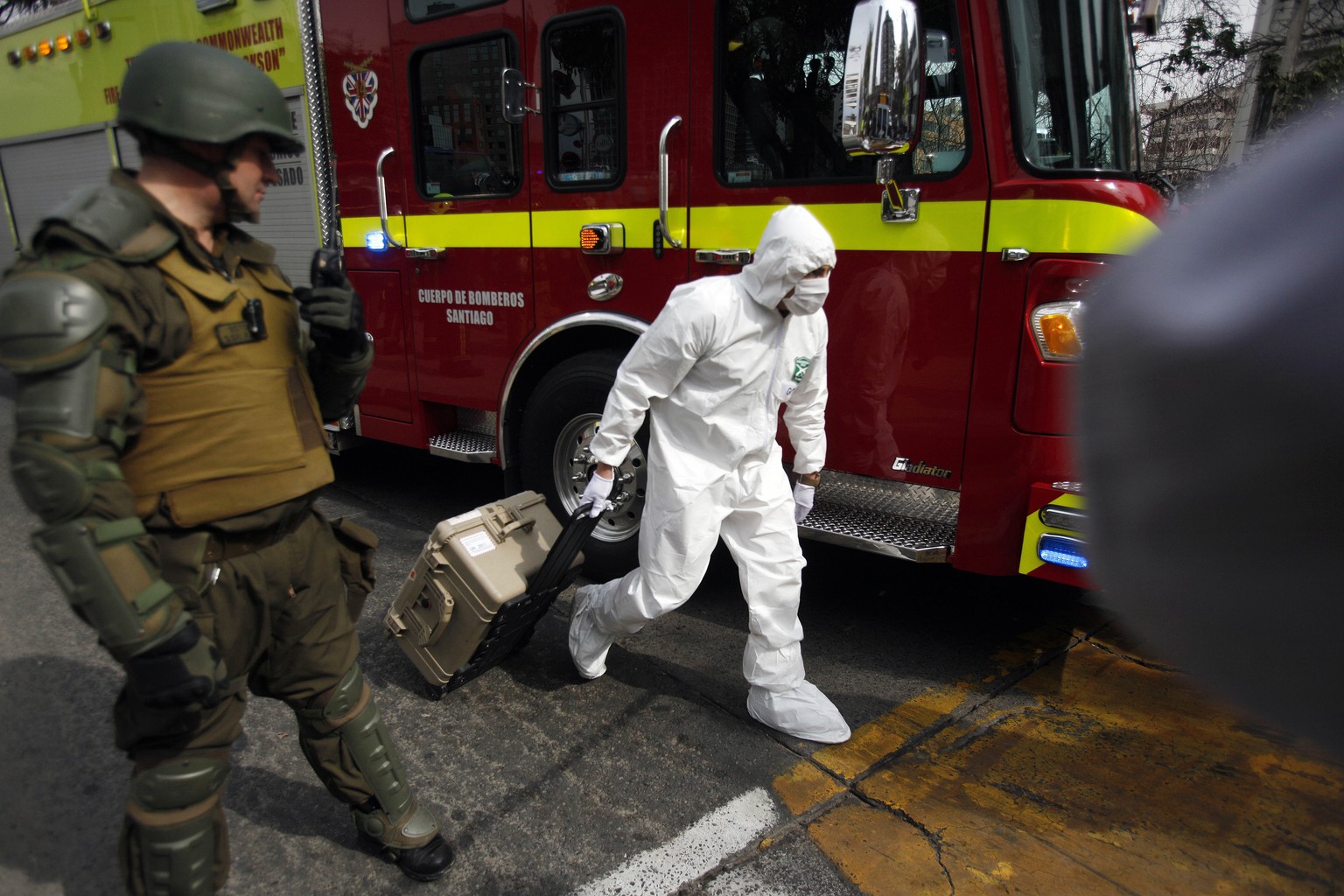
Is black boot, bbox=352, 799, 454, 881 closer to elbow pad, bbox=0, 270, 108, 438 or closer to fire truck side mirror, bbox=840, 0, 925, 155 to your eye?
elbow pad, bbox=0, 270, 108, 438

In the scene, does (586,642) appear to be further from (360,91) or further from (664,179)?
(360,91)

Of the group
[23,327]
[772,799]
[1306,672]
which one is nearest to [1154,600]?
[1306,672]

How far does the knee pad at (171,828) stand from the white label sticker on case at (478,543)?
1.20 metres

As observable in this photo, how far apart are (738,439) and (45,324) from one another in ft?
5.97

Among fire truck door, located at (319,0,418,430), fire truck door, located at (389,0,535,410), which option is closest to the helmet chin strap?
fire truck door, located at (389,0,535,410)

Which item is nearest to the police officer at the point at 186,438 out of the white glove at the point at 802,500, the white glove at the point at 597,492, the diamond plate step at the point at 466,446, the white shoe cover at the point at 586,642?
the white glove at the point at 597,492

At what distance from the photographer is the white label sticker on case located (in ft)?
9.62

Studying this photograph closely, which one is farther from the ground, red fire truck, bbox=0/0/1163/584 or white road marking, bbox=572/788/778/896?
red fire truck, bbox=0/0/1163/584

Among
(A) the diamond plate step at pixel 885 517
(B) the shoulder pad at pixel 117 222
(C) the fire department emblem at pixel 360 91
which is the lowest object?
(A) the diamond plate step at pixel 885 517

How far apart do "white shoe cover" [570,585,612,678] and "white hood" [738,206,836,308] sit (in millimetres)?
1324

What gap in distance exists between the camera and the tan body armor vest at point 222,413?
1643 millimetres

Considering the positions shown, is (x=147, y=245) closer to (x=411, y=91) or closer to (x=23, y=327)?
(x=23, y=327)

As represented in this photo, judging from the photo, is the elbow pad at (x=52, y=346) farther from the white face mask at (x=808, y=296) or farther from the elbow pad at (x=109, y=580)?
the white face mask at (x=808, y=296)

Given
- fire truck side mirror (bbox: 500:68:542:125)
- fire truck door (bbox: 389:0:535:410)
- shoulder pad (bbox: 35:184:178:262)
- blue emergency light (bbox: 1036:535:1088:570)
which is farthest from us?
fire truck door (bbox: 389:0:535:410)
